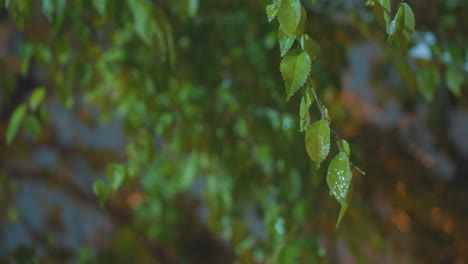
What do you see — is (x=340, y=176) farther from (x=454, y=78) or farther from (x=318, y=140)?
(x=454, y=78)

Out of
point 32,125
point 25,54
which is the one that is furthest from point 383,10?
point 25,54

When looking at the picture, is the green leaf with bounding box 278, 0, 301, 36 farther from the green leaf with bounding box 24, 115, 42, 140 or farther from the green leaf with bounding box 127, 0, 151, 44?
the green leaf with bounding box 24, 115, 42, 140

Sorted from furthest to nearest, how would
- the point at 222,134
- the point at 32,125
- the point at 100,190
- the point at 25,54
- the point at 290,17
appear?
1. the point at 222,134
2. the point at 25,54
3. the point at 32,125
4. the point at 100,190
5. the point at 290,17

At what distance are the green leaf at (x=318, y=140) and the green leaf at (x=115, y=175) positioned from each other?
659 millimetres

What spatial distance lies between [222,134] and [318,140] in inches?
44.2

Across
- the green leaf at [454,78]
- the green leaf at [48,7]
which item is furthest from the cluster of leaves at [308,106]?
the green leaf at [454,78]

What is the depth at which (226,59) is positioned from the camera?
2.07 meters

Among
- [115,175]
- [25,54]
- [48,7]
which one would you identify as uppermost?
[48,7]

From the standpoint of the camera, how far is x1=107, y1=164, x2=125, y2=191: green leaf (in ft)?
4.66

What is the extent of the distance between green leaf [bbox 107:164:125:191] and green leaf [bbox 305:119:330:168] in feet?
2.16

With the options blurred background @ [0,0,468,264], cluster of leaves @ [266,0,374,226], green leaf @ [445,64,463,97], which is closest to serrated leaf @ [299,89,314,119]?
cluster of leaves @ [266,0,374,226]

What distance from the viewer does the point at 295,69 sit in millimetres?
923

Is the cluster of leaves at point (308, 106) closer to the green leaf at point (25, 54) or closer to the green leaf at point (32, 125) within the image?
the green leaf at point (32, 125)

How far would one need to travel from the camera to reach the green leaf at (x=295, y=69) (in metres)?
0.91
